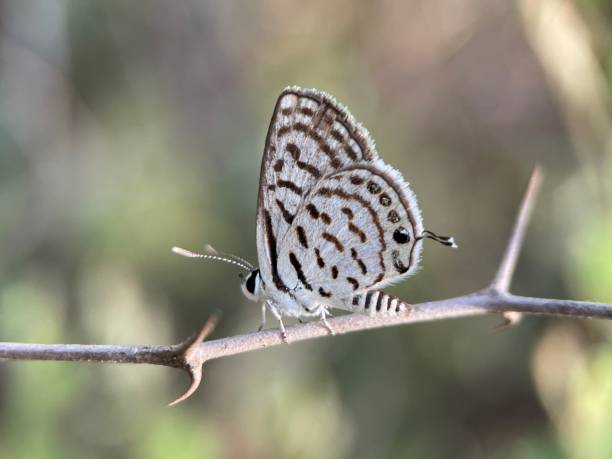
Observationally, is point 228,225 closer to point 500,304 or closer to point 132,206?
point 132,206

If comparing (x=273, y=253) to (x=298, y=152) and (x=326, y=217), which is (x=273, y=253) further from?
(x=298, y=152)

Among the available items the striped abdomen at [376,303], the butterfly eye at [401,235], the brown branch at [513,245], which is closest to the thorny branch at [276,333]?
the brown branch at [513,245]

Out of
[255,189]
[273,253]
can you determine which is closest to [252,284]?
[273,253]

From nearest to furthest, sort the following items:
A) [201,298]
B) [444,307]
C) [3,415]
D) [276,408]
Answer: [444,307], [3,415], [276,408], [201,298]

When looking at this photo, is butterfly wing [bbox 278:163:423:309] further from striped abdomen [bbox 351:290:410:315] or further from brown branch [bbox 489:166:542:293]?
brown branch [bbox 489:166:542:293]

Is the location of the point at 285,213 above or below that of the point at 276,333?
above

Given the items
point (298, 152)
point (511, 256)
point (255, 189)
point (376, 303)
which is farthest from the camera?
point (255, 189)

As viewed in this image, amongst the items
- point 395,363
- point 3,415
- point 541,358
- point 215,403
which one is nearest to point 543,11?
point 541,358
